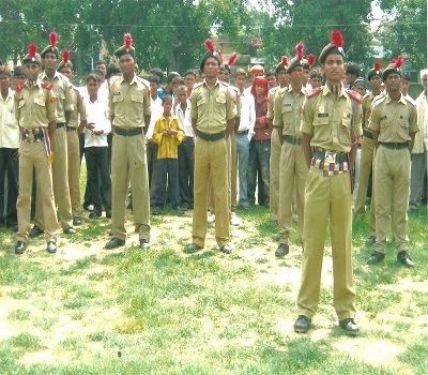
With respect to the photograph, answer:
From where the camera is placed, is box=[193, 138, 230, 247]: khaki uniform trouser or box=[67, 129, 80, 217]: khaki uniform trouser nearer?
box=[193, 138, 230, 247]: khaki uniform trouser

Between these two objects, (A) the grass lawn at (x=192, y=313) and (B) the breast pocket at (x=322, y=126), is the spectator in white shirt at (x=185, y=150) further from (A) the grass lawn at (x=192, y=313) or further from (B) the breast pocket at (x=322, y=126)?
(B) the breast pocket at (x=322, y=126)

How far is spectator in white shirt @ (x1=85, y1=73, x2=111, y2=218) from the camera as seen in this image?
9828mm

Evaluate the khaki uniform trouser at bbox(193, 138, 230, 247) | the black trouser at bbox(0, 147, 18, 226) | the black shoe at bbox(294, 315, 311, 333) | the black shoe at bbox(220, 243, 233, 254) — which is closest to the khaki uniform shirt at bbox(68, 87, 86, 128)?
the black trouser at bbox(0, 147, 18, 226)

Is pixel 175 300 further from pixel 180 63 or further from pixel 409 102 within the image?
pixel 180 63

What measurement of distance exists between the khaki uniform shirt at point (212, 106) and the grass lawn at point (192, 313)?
1476 mm

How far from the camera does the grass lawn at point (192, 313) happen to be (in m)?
4.80

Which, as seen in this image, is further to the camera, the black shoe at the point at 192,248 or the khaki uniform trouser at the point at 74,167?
the khaki uniform trouser at the point at 74,167

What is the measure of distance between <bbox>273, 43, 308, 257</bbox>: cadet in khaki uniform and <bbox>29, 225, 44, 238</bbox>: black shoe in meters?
3.12

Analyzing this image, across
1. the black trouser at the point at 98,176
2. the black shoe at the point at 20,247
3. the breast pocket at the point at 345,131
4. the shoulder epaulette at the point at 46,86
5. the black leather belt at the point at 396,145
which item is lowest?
the black shoe at the point at 20,247

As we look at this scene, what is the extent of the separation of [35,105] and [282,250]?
3289mm

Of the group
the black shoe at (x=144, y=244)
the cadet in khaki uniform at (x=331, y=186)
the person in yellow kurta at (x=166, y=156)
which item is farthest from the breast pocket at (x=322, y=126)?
the person in yellow kurta at (x=166, y=156)

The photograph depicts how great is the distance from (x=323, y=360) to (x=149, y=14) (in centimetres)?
4063

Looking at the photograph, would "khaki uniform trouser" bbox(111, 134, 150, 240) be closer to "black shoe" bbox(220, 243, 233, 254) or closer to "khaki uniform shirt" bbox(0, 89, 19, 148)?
"black shoe" bbox(220, 243, 233, 254)

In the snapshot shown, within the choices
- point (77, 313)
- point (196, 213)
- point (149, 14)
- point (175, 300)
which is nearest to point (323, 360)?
point (175, 300)
